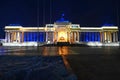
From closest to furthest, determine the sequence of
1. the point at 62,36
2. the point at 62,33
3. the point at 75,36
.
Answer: the point at 62,33 < the point at 62,36 < the point at 75,36

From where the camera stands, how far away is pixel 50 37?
63031 mm

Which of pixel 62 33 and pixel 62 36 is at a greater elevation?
pixel 62 33

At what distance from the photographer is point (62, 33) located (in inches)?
2461

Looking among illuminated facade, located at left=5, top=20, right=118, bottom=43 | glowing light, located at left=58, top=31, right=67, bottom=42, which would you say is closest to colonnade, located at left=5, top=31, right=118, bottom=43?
illuminated facade, located at left=5, top=20, right=118, bottom=43

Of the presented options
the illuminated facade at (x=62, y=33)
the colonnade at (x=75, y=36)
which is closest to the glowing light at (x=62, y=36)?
the illuminated facade at (x=62, y=33)

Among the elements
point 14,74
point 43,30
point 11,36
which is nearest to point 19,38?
point 11,36

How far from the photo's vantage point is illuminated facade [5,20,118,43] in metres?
61.5

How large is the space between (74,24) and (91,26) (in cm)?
653

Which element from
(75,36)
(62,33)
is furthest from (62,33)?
(75,36)

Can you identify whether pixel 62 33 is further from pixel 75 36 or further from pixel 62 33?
pixel 75 36

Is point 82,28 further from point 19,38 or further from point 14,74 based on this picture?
→ point 14,74

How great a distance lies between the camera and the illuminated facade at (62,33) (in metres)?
61.5

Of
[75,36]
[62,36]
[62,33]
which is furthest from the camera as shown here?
[75,36]

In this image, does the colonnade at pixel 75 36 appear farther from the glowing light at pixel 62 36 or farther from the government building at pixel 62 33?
the glowing light at pixel 62 36
